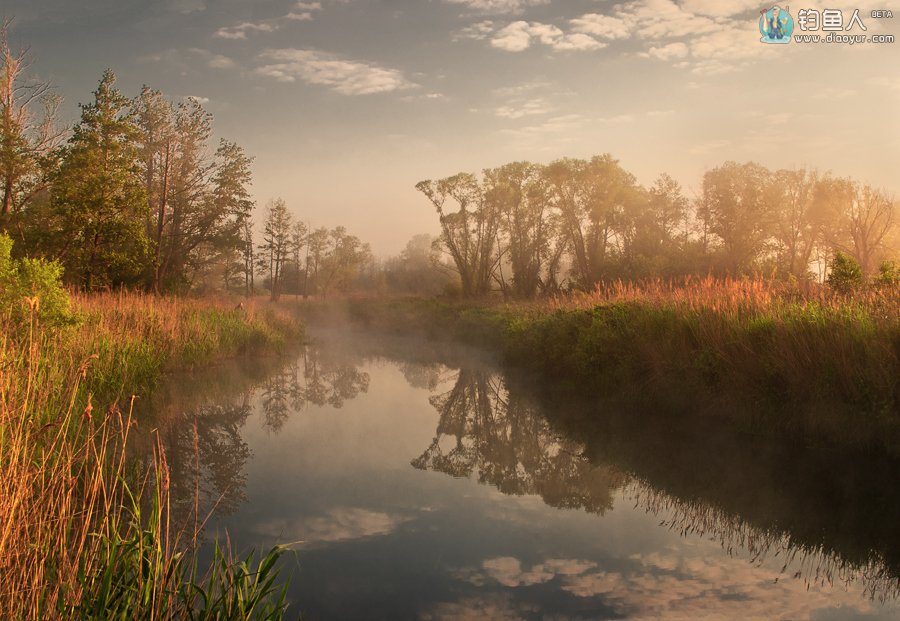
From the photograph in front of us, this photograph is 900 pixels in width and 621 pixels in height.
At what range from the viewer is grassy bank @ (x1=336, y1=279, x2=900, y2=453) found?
7496 mm

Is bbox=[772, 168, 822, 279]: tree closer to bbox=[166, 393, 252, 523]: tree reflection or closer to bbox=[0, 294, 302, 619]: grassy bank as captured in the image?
bbox=[0, 294, 302, 619]: grassy bank

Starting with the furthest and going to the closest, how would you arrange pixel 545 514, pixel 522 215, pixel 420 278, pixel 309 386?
1. pixel 420 278
2. pixel 522 215
3. pixel 309 386
4. pixel 545 514

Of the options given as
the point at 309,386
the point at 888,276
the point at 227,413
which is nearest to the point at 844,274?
the point at 888,276

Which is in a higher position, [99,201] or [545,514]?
[99,201]

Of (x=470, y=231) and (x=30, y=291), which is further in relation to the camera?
(x=470, y=231)

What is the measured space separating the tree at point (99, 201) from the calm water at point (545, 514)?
51.8ft

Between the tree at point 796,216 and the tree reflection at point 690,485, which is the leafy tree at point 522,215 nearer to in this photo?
the tree at point 796,216

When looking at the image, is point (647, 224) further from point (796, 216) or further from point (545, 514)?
point (545, 514)

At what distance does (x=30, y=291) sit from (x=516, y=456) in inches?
305

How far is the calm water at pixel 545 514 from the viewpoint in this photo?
14.8 ft

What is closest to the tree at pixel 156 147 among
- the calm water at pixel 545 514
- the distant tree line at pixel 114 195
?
the distant tree line at pixel 114 195

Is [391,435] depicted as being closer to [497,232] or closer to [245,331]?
[245,331]

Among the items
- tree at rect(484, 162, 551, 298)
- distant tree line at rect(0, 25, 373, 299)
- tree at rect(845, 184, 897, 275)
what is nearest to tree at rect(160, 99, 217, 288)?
distant tree line at rect(0, 25, 373, 299)

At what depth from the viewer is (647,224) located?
34.2 meters
